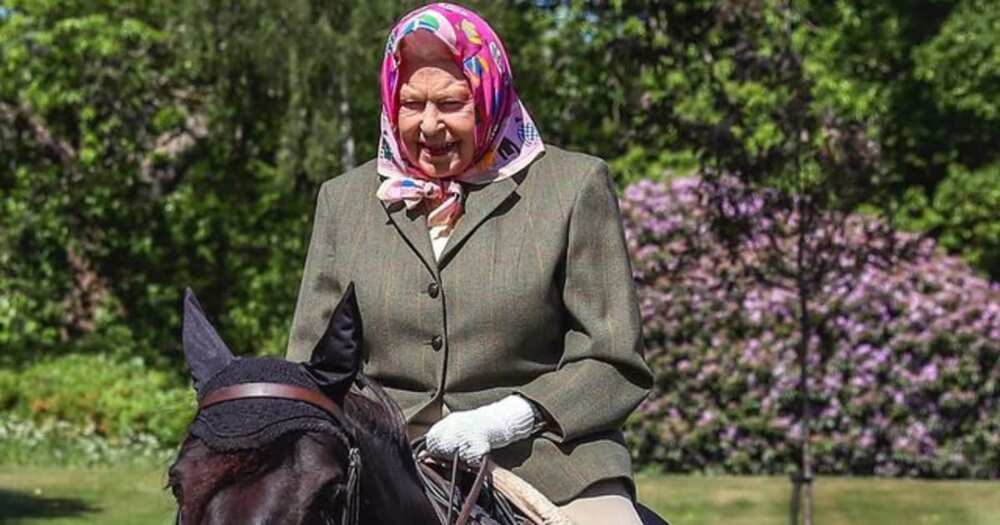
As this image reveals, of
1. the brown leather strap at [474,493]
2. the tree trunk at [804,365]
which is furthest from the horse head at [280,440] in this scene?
the tree trunk at [804,365]

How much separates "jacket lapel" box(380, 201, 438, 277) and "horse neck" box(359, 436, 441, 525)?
2.11 feet

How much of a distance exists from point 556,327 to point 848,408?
12303 millimetres

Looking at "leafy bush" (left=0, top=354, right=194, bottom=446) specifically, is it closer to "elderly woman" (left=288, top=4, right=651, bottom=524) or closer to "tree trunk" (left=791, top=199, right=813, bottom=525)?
"tree trunk" (left=791, top=199, right=813, bottom=525)

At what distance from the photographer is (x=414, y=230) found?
4.20 m

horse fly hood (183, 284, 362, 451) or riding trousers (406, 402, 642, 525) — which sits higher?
horse fly hood (183, 284, 362, 451)

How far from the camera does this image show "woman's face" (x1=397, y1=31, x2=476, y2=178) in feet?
13.6

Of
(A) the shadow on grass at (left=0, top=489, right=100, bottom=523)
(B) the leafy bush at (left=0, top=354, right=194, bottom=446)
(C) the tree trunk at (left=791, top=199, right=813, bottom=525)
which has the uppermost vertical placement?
(C) the tree trunk at (left=791, top=199, right=813, bottom=525)

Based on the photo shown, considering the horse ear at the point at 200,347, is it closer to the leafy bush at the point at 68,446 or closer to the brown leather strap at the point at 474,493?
the brown leather strap at the point at 474,493

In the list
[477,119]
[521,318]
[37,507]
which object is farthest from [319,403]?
[37,507]

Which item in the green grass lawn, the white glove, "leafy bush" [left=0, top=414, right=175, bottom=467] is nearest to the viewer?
the white glove

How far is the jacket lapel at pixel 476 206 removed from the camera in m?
4.16

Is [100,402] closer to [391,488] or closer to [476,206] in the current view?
[476,206]

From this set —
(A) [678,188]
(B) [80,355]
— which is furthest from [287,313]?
(A) [678,188]

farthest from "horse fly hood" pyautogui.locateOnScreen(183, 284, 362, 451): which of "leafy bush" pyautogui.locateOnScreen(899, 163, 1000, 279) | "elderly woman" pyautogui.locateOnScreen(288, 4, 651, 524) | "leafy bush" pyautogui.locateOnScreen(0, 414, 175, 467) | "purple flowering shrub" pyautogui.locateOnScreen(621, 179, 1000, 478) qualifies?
"leafy bush" pyautogui.locateOnScreen(899, 163, 1000, 279)
